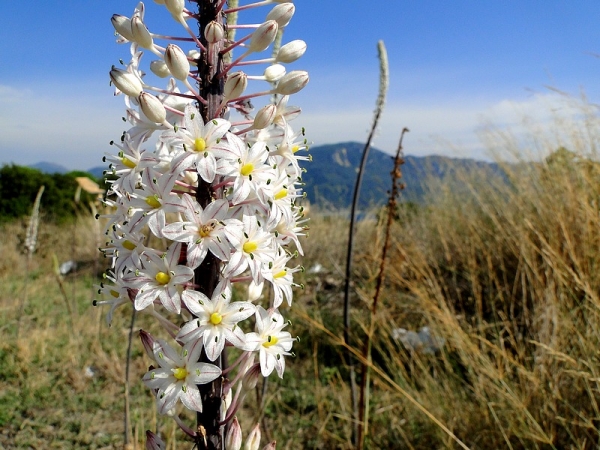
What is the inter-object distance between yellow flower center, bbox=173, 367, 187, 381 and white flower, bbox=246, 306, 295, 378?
18 centimetres

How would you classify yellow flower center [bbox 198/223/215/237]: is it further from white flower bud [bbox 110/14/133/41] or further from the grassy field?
the grassy field

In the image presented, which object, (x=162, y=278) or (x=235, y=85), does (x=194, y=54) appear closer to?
(x=235, y=85)

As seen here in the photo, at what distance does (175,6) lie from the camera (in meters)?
1.42

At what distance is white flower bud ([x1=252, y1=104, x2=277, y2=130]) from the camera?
A: 1.41m

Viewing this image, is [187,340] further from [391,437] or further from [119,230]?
[391,437]

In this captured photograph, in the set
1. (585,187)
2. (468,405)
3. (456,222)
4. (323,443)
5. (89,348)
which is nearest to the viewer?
(468,405)

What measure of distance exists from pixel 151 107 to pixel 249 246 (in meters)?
0.46

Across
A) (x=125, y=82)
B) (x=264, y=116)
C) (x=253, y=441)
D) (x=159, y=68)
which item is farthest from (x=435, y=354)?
(x=125, y=82)

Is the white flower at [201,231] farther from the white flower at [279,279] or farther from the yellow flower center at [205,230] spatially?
the white flower at [279,279]

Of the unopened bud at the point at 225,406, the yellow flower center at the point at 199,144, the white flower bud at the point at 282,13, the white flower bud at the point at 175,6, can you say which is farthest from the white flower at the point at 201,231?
the white flower bud at the point at 282,13

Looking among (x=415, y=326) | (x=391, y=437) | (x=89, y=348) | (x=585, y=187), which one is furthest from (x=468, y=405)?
(x=89, y=348)

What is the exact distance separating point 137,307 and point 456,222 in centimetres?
633

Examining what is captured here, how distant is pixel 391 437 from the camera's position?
346 centimetres

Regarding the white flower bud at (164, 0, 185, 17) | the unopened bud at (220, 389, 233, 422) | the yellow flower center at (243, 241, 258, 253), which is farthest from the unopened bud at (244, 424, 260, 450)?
the white flower bud at (164, 0, 185, 17)
